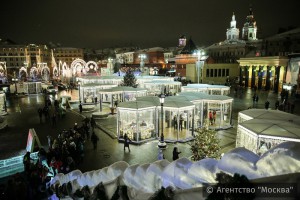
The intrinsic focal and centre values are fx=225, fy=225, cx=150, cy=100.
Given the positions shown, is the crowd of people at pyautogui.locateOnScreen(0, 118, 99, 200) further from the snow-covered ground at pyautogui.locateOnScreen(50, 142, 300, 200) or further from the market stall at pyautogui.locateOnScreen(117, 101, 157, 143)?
the snow-covered ground at pyautogui.locateOnScreen(50, 142, 300, 200)

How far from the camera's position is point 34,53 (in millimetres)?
94125

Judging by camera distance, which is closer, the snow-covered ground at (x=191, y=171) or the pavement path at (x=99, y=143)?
the snow-covered ground at (x=191, y=171)

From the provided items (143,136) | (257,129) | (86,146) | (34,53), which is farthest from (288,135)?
(34,53)

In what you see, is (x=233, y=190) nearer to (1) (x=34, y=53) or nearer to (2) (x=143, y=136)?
(2) (x=143, y=136)

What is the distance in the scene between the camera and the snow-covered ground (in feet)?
8.91

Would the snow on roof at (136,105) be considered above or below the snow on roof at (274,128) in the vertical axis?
above

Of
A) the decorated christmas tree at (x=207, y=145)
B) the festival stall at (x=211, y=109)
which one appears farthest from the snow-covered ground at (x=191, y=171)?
the festival stall at (x=211, y=109)

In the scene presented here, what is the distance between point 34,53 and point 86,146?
310ft

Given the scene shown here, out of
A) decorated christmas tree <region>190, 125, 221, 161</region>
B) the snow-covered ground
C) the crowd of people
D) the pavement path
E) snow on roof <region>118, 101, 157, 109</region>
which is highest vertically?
the snow-covered ground

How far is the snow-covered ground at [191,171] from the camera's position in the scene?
272 centimetres

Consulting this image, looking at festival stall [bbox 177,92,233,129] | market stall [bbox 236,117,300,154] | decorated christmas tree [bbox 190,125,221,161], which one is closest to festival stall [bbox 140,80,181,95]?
festival stall [bbox 177,92,233,129]

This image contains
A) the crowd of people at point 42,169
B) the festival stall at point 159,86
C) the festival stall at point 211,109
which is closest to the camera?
the crowd of people at point 42,169

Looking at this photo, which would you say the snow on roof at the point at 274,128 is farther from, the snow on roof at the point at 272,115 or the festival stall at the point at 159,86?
the festival stall at the point at 159,86

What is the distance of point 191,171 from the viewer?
3.33 meters
